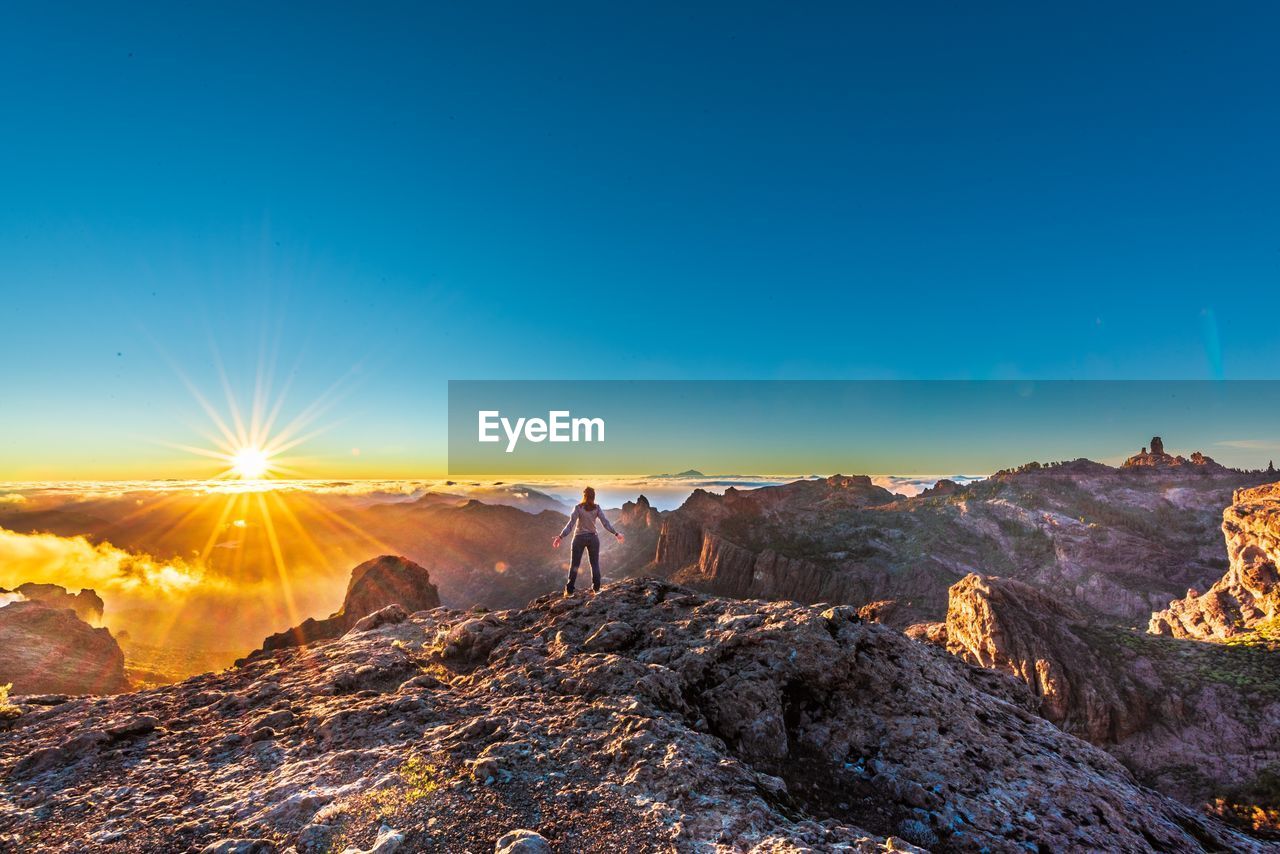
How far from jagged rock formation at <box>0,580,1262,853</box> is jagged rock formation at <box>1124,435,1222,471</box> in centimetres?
17829

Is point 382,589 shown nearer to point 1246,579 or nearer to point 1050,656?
point 1050,656

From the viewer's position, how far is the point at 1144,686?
92.2 ft

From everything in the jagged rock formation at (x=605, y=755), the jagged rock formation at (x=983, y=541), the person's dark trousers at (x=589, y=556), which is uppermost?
the person's dark trousers at (x=589, y=556)

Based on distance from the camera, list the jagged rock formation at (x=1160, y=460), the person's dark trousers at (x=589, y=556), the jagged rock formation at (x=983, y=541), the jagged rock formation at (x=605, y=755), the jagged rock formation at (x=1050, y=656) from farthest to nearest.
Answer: the jagged rock formation at (x=1160, y=460) < the jagged rock formation at (x=983, y=541) < the jagged rock formation at (x=1050, y=656) < the person's dark trousers at (x=589, y=556) < the jagged rock formation at (x=605, y=755)

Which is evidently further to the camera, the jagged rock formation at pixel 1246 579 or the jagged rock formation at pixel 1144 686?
the jagged rock formation at pixel 1246 579

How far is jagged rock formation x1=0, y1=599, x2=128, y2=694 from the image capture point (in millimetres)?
31875

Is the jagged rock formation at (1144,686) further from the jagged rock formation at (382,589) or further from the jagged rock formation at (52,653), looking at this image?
the jagged rock formation at (52,653)

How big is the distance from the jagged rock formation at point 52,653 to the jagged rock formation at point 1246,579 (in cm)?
7759

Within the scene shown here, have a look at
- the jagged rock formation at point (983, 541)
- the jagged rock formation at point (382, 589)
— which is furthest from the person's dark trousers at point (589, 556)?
the jagged rock formation at point (983, 541)

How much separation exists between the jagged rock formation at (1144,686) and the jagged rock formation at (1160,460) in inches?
5759

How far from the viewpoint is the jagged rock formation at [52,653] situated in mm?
31875

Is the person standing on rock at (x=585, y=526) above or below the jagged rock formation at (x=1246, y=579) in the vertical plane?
above

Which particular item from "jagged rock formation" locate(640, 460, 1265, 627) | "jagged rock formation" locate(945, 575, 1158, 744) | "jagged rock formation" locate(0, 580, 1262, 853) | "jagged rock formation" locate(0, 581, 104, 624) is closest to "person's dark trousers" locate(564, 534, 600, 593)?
"jagged rock formation" locate(0, 580, 1262, 853)

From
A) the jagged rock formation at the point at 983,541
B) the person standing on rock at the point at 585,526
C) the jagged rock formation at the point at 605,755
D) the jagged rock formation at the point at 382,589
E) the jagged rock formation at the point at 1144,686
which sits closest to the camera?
the jagged rock formation at the point at 605,755
